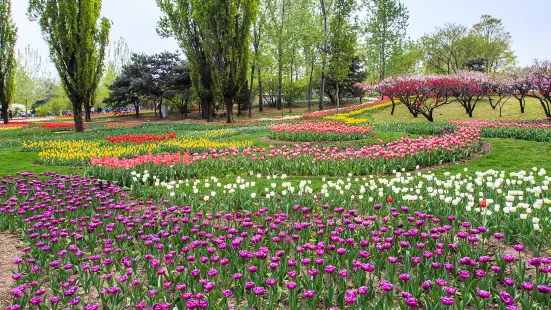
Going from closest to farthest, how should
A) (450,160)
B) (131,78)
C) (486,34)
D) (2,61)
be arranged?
(450,160) → (2,61) → (131,78) → (486,34)

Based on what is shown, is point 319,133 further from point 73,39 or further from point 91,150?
point 73,39

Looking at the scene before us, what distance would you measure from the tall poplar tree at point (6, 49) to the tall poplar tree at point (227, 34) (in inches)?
776

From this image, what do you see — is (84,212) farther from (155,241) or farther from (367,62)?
(367,62)

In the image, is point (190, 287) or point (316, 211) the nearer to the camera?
point (190, 287)

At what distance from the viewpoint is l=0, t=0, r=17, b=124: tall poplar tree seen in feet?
108

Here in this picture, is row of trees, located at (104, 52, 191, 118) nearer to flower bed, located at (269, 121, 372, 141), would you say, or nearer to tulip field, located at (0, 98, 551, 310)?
flower bed, located at (269, 121, 372, 141)

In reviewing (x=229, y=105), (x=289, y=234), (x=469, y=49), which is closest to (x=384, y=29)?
(x=469, y=49)

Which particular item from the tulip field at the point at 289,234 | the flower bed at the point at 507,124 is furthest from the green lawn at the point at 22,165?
the flower bed at the point at 507,124

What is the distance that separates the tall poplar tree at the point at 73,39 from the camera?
70.8 feet

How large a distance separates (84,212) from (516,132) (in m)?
15.0

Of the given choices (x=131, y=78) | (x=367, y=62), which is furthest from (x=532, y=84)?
(x=131, y=78)

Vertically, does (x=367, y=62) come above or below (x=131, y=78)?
above

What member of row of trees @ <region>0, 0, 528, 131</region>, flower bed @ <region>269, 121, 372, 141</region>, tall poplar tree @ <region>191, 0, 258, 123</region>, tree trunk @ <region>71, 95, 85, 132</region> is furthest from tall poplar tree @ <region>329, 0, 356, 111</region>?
tree trunk @ <region>71, 95, 85, 132</region>

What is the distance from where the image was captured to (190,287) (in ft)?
11.3
